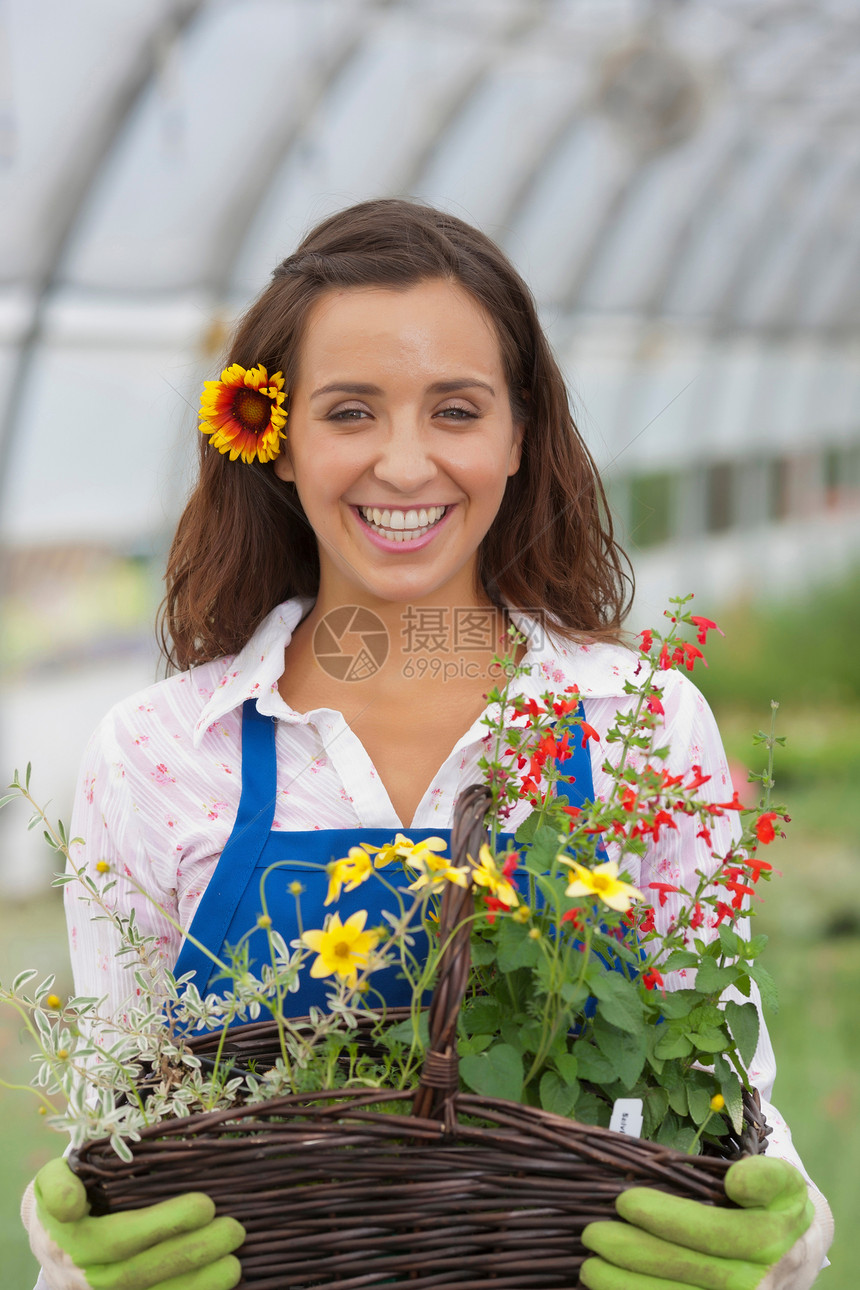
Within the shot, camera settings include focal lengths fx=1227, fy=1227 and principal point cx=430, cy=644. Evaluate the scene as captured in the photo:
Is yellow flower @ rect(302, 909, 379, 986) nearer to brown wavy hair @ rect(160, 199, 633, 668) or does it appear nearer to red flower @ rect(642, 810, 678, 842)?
red flower @ rect(642, 810, 678, 842)

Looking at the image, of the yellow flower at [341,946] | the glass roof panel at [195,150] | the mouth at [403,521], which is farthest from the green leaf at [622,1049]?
the glass roof panel at [195,150]

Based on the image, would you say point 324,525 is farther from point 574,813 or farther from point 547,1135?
point 547,1135

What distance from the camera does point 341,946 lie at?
0.97m

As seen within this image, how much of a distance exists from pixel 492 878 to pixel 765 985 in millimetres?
303

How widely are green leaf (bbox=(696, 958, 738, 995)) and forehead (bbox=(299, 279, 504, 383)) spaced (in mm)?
686

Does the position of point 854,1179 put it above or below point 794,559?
below

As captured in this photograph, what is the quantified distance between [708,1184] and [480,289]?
100cm

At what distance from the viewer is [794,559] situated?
383 inches

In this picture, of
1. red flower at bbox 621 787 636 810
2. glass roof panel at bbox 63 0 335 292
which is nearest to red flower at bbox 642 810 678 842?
red flower at bbox 621 787 636 810

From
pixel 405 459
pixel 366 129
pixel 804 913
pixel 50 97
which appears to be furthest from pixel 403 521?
pixel 804 913

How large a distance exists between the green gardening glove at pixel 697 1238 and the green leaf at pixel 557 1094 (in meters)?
→ 0.09

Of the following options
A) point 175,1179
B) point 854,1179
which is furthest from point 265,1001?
point 854,1179

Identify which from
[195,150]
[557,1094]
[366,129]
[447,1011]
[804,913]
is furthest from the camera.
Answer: [804,913]

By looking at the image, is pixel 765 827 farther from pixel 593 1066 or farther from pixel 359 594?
pixel 359 594
